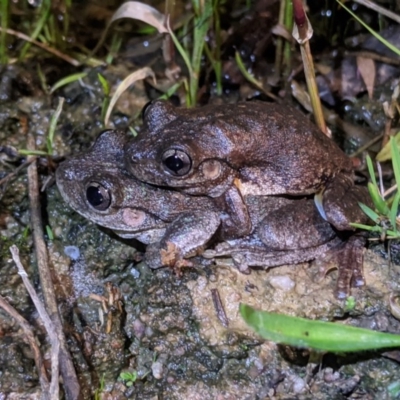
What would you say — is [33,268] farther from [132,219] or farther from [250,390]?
[250,390]

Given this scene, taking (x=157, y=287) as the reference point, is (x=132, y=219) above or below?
A: above

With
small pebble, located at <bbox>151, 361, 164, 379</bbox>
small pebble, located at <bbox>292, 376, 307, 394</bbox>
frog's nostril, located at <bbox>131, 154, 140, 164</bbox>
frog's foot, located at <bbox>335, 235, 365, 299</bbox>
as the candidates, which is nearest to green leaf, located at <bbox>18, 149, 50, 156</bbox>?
frog's nostril, located at <bbox>131, 154, 140, 164</bbox>

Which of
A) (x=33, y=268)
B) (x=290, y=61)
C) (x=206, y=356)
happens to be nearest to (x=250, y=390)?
(x=206, y=356)

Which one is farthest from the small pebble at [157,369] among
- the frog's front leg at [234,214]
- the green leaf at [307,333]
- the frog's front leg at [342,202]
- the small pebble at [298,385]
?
the frog's front leg at [342,202]

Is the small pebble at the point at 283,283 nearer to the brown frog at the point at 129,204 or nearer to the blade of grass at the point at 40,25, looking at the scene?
the brown frog at the point at 129,204

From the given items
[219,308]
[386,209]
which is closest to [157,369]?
[219,308]

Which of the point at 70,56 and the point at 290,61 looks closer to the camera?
the point at 290,61

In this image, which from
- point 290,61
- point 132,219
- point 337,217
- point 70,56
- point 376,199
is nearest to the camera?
point 376,199
